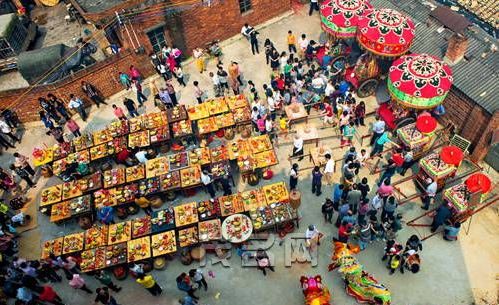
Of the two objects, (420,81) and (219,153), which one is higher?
(420,81)

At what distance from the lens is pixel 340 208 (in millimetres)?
17062

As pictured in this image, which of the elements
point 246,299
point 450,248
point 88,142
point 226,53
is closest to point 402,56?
point 450,248

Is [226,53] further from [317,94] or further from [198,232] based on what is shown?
[198,232]

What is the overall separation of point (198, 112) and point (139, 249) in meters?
7.90

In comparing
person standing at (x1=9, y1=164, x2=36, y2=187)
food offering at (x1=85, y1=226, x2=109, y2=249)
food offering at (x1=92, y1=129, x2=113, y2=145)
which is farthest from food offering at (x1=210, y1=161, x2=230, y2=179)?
person standing at (x1=9, y1=164, x2=36, y2=187)

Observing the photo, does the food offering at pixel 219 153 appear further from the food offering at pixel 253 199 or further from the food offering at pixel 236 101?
the food offering at pixel 236 101

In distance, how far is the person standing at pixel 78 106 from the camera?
23047 millimetres

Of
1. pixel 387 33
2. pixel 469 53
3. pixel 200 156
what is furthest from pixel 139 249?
pixel 469 53

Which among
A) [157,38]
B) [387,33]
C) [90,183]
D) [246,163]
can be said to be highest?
[387,33]

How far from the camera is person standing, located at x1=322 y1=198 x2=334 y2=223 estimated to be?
1735 centimetres

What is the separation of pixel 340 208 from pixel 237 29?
50.3 feet

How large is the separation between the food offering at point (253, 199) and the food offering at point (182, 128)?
4.84 m

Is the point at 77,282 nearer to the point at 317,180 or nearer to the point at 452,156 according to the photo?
the point at 317,180

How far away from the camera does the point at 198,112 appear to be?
71.9 ft
